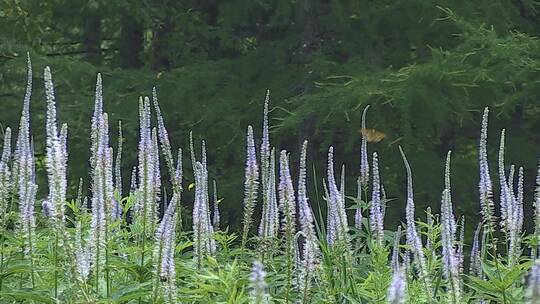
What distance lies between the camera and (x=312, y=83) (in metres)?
9.14

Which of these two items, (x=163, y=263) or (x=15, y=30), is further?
(x=15, y=30)

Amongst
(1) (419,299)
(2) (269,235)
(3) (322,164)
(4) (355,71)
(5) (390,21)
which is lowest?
(1) (419,299)

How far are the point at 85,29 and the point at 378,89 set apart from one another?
5.23 m

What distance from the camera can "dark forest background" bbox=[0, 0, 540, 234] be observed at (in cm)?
815

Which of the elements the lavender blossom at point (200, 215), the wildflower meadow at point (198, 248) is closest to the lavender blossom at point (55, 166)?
the wildflower meadow at point (198, 248)

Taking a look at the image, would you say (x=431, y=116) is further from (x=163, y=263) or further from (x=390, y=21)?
(x=163, y=263)

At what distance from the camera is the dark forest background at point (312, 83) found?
815 centimetres

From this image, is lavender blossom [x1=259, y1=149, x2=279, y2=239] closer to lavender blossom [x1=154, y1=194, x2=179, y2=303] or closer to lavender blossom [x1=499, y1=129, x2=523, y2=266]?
lavender blossom [x1=154, y1=194, x2=179, y2=303]

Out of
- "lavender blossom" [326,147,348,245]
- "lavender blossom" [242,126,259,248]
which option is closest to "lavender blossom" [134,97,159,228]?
"lavender blossom" [242,126,259,248]

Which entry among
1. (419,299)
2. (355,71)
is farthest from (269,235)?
(355,71)

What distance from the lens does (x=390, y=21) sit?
951 centimetres

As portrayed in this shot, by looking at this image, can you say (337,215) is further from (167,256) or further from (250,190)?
(167,256)

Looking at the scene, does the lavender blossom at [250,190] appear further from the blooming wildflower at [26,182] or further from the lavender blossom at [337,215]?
the blooming wildflower at [26,182]

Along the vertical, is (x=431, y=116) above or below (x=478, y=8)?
below
